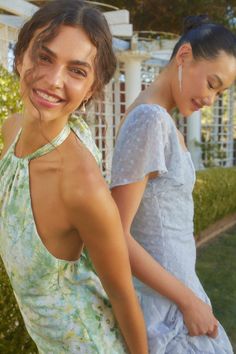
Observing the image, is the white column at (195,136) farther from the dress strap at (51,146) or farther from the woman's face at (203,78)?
the dress strap at (51,146)

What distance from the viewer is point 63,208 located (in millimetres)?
968

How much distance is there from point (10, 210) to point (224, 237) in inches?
258

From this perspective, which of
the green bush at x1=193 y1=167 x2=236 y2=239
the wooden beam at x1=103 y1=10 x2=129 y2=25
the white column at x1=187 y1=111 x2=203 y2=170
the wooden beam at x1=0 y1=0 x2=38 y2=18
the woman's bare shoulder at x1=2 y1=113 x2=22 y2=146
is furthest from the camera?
the white column at x1=187 y1=111 x2=203 y2=170

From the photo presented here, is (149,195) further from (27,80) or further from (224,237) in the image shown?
(224,237)

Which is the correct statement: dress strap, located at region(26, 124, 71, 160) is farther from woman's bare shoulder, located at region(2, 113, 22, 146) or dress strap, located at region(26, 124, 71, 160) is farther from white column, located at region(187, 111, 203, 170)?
white column, located at region(187, 111, 203, 170)

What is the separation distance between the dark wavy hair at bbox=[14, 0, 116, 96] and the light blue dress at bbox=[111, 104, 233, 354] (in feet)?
0.69

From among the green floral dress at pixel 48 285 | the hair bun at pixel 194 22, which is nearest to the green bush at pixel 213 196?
the hair bun at pixel 194 22

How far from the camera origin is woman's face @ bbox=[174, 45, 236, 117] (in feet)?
4.50

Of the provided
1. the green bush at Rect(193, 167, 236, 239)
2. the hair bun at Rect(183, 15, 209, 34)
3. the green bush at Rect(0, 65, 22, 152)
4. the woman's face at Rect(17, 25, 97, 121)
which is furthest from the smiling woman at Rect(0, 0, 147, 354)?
the green bush at Rect(193, 167, 236, 239)

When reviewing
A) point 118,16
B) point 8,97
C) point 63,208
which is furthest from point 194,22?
point 118,16

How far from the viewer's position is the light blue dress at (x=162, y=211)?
4.08ft

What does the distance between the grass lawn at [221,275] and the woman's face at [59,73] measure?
3229 millimetres

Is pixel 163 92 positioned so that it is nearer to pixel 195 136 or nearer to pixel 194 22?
pixel 194 22

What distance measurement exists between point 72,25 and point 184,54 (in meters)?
0.52
